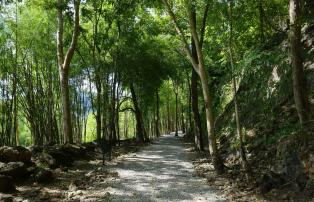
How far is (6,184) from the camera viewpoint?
24.2ft

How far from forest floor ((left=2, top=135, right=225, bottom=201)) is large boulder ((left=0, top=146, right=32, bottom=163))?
95cm

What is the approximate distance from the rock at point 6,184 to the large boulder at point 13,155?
172cm

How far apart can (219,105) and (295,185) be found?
13.5 meters

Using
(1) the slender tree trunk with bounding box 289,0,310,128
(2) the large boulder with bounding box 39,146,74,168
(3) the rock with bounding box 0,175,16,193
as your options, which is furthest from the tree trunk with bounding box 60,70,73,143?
(1) the slender tree trunk with bounding box 289,0,310,128

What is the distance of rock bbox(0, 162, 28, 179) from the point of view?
8.11m

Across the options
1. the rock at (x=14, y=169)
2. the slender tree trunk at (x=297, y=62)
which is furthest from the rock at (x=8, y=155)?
the slender tree trunk at (x=297, y=62)

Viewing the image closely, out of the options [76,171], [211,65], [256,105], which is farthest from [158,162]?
[211,65]

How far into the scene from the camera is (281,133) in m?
8.10

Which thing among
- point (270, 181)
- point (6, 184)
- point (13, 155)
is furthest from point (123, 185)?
point (270, 181)

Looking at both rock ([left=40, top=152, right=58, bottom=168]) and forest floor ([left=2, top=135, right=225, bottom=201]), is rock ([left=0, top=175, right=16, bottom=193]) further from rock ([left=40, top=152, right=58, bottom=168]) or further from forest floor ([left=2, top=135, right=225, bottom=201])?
rock ([left=40, top=152, right=58, bottom=168])

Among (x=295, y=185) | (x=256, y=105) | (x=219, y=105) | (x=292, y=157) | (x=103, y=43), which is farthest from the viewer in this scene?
(x=219, y=105)

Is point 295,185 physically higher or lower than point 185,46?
lower

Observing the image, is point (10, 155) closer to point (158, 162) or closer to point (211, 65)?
point (158, 162)

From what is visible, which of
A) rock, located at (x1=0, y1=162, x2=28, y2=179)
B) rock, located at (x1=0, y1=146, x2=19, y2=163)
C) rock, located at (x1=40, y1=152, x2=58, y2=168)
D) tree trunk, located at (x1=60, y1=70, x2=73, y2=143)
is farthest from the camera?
tree trunk, located at (x1=60, y1=70, x2=73, y2=143)
